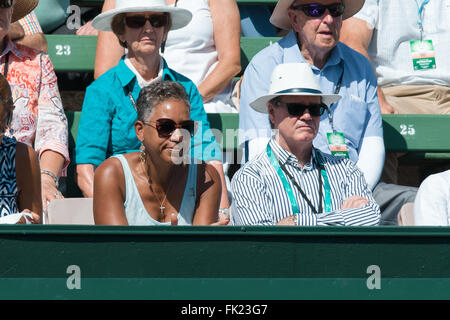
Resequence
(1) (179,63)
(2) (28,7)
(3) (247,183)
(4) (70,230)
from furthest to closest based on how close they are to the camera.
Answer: (1) (179,63) < (2) (28,7) < (3) (247,183) < (4) (70,230)

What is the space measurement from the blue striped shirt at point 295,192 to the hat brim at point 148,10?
0.90 meters

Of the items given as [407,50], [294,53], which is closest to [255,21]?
[407,50]

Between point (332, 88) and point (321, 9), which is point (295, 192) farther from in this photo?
point (321, 9)

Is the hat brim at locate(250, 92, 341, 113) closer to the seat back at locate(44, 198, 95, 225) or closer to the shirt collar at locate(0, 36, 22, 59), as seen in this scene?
the seat back at locate(44, 198, 95, 225)

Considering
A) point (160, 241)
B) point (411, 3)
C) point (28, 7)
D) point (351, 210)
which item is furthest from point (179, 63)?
point (160, 241)

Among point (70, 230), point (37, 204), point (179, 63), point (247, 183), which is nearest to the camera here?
point (70, 230)

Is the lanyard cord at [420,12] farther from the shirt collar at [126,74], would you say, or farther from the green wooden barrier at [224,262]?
the green wooden barrier at [224,262]

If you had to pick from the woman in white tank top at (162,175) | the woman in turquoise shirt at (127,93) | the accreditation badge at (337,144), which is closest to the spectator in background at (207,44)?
the woman in turquoise shirt at (127,93)

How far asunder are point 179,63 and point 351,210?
1.62 metres

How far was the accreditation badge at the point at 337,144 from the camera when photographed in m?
3.99

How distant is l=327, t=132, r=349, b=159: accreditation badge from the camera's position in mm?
3986

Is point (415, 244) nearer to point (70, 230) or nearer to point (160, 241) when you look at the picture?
point (160, 241)

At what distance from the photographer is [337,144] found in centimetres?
400
